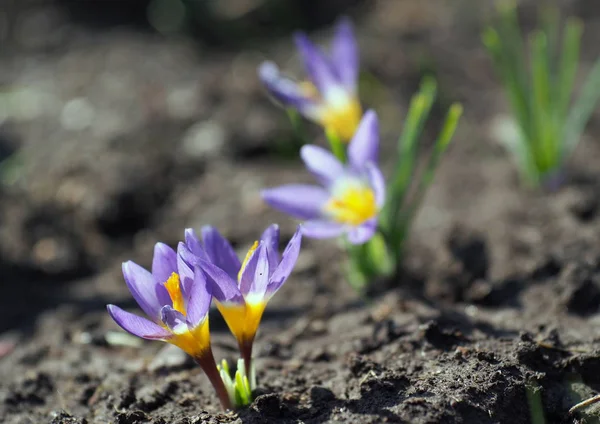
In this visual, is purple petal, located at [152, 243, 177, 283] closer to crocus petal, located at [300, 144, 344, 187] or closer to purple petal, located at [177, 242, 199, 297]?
purple petal, located at [177, 242, 199, 297]

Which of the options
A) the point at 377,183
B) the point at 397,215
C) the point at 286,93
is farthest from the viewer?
the point at 286,93

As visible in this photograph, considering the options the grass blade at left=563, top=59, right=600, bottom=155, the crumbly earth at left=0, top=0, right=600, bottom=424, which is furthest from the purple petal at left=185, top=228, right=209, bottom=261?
the grass blade at left=563, top=59, right=600, bottom=155

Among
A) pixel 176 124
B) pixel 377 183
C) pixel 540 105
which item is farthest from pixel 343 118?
pixel 176 124

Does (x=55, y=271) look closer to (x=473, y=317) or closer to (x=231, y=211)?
(x=231, y=211)

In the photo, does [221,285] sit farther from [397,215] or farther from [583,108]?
[583,108]

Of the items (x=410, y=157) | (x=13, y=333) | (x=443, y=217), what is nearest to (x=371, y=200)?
(x=410, y=157)

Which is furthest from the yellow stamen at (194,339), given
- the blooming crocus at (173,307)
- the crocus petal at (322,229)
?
the crocus petal at (322,229)
